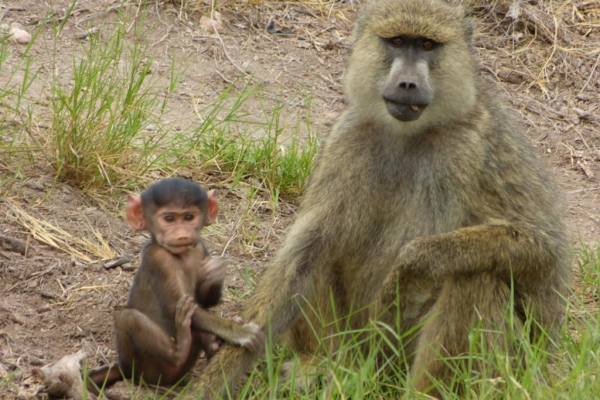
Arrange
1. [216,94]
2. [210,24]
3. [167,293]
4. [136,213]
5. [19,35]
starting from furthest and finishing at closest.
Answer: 1. [210,24]
2. [216,94]
3. [19,35]
4. [136,213]
5. [167,293]

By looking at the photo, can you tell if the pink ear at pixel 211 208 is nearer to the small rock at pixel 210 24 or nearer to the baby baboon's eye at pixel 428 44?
the baby baboon's eye at pixel 428 44

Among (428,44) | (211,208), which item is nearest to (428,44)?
(428,44)

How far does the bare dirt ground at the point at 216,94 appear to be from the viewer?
4.88 metres

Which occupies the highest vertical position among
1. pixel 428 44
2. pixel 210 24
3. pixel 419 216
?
pixel 428 44

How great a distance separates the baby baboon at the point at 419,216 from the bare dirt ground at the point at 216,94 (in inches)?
28.5

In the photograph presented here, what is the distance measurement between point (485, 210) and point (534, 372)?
2.67ft

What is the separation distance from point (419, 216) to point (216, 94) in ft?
9.29

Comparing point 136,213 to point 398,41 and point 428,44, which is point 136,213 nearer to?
point 398,41

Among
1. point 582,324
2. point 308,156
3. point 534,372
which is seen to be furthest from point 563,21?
point 534,372

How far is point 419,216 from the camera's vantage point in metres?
4.51

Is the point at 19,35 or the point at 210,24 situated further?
the point at 210,24

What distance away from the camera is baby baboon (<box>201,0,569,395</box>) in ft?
14.1

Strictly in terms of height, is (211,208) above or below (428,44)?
below

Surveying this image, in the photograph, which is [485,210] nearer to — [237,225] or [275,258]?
[275,258]
